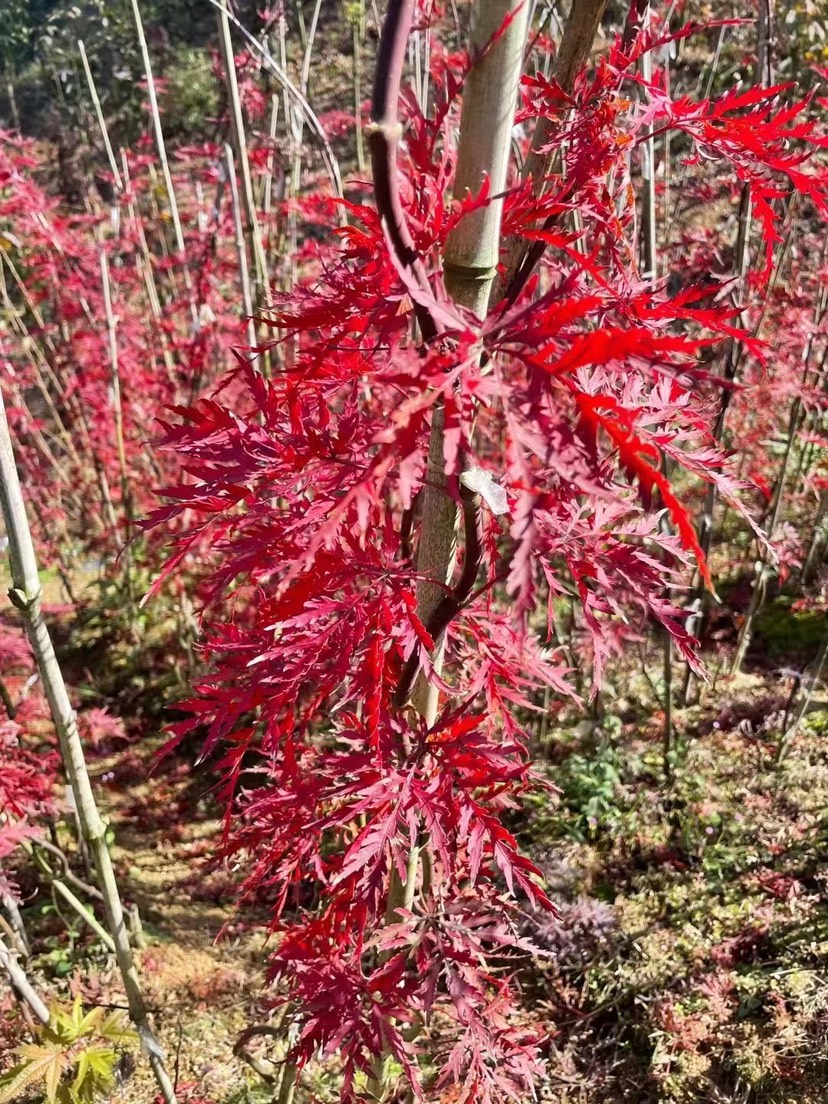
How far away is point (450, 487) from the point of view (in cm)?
80

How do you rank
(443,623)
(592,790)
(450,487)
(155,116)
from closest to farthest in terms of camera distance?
(450,487), (443,623), (155,116), (592,790)

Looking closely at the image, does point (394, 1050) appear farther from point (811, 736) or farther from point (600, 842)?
point (811, 736)

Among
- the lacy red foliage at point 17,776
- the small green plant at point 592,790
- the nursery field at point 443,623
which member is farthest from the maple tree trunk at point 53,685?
the small green plant at point 592,790

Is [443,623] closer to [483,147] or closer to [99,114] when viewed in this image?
[483,147]

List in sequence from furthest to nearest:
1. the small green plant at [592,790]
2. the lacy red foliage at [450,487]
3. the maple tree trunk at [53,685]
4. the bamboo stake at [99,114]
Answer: the bamboo stake at [99,114] < the small green plant at [592,790] < the maple tree trunk at [53,685] < the lacy red foliage at [450,487]

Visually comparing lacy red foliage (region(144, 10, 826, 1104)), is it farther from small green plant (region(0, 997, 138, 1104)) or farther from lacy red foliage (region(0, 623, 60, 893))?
lacy red foliage (region(0, 623, 60, 893))

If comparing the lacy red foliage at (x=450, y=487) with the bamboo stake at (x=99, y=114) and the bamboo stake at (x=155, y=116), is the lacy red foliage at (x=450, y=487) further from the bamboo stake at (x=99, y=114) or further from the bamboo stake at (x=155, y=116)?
the bamboo stake at (x=99, y=114)

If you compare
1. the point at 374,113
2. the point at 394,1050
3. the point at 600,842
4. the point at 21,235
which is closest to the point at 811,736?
the point at 600,842

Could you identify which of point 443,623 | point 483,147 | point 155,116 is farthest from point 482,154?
point 155,116

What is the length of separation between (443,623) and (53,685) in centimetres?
69

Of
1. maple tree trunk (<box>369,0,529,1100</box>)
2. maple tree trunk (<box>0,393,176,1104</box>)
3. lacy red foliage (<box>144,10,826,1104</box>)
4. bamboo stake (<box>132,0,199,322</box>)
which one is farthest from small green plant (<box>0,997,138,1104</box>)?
bamboo stake (<box>132,0,199,322</box>)

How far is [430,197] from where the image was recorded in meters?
0.93

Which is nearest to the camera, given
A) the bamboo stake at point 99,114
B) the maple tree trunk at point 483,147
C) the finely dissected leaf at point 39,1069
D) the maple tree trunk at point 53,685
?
the maple tree trunk at point 483,147

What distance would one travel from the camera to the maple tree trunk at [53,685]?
112 cm
